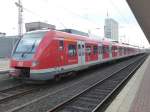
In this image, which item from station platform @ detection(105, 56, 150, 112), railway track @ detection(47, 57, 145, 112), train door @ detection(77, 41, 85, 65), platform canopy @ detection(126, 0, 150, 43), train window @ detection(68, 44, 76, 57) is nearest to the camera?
station platform @ detection(105, 56, 150, 112)

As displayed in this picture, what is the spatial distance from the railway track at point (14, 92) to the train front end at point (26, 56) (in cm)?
55

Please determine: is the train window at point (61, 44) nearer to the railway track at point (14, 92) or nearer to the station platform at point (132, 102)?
the railway track at point (14, 92)

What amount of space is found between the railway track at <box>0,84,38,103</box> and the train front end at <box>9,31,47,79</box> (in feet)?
1.81

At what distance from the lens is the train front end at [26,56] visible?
1176 centimetres

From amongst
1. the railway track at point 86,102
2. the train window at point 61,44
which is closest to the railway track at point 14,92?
the railway track at point 86,102

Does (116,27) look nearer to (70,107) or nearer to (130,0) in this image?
(130,0)

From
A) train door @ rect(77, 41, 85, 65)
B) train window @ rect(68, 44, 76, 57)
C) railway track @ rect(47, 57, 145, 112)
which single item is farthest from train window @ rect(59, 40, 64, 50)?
train door @ rect(77, 41, 85, 65)

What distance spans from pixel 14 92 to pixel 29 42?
8.73ft

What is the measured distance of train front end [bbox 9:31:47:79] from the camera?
1176 cm

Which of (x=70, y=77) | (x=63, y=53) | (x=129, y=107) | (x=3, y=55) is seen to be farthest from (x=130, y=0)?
(x=3, y=55)

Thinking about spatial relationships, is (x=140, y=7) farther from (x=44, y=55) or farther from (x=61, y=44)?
(x=44, y=55)

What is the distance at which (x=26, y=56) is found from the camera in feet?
39.9

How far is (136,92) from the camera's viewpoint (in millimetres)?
9992

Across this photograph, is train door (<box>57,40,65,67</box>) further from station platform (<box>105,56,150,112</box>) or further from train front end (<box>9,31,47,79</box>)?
station platform (<box>105,56,150,112</box>)
